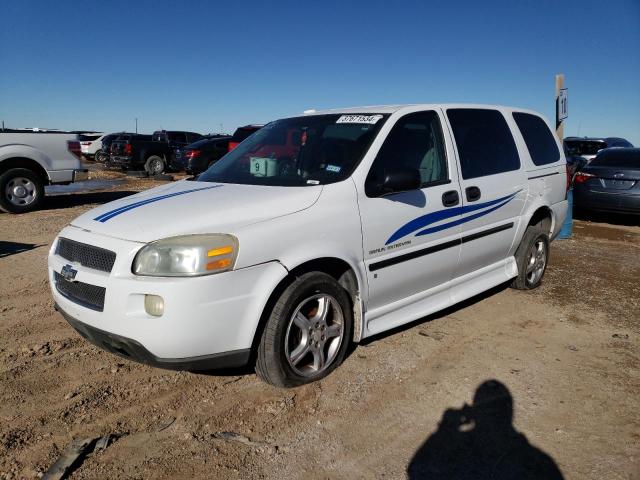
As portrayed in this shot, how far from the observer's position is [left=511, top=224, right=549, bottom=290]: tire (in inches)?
198

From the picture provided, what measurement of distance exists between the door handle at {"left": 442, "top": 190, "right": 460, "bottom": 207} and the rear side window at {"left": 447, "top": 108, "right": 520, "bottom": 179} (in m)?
0.23

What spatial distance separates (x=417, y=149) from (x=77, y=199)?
1040 centimetres

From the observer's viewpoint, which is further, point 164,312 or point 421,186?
point 421,186

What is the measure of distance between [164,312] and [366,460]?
1.28m

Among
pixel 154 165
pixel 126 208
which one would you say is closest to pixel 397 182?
pixel 126 208

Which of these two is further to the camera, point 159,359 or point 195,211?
point 195,211

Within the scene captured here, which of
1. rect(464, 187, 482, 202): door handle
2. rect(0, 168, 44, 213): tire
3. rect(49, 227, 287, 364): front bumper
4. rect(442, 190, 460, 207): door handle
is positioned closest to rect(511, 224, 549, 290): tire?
rect(464, 187, 482, 202): door handle

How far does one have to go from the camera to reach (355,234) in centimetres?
329

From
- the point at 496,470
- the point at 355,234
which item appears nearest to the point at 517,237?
the point at 355,234

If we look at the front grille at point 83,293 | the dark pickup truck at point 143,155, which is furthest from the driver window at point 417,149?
the dark pickup truck at point 143,155

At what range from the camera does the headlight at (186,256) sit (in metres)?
2.71

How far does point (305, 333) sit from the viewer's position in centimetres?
320

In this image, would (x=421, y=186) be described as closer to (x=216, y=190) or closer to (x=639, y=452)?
(x=216, y=190)

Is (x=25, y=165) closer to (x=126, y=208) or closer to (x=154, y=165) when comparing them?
(x=126, y=208)
